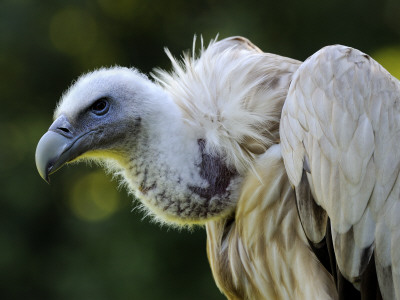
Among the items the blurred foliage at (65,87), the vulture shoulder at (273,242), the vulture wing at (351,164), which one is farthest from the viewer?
the blurred foliage at (65,87)

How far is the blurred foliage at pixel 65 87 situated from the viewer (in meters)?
7.23

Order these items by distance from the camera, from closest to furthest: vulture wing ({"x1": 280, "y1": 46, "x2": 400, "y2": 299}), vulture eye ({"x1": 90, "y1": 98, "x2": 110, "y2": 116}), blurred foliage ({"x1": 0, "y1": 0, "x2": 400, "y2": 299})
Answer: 1. vulture wing ({"x1": 280, "y1": 46, "x2": 400, "y2": 299})
2. vulture eye ({"x1": 90, "y1": 98, "x2": 110, "y2": 116})
3. blurred foliage ({"x1": 0, "y1": 0, "x2": 400, "y2": 299})

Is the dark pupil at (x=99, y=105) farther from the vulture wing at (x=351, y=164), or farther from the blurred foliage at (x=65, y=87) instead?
the blurred foliage at (x=65, y=87)

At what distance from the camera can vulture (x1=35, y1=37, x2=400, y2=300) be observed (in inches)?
107

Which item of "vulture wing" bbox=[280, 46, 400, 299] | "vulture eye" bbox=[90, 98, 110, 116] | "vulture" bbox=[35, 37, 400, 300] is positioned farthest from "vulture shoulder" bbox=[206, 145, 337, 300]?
"vulture eye" bbox=[90, 98, 110, 116]

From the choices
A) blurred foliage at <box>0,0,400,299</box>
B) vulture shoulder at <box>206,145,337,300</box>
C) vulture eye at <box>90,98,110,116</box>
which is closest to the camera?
vulture shoulder at <box>206,145,337,300</box>

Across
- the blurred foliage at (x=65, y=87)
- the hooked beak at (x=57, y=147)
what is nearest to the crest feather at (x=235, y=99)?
the hooked beak at (x=57, y=147)

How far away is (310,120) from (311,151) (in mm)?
105

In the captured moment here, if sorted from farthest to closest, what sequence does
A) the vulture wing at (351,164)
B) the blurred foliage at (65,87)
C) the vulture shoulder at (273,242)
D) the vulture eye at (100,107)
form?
the blurred foliage at (65,87) → the vulture eye at (100,107) → the vulture shoulder at (273,242) → the vulture wing at (351,164)

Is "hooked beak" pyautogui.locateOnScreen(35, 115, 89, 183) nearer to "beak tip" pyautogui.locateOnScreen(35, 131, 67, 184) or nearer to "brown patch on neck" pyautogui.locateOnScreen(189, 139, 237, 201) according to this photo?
"beak tip" pyautogui.locateOnScreen(35, 131, 67, 184)

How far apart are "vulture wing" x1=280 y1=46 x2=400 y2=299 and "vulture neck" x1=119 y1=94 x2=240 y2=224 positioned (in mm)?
318

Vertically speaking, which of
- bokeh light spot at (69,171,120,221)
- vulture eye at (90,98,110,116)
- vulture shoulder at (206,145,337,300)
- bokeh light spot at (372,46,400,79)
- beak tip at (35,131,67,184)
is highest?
vulture eye at (90,98,110,116)

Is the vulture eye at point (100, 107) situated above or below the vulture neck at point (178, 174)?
above

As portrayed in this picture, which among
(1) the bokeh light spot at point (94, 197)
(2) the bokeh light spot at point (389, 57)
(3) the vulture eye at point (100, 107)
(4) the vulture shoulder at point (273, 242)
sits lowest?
(1) the bokeh light spot at point (94, 197)
